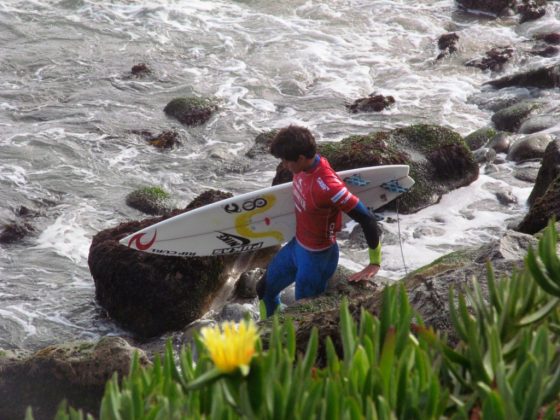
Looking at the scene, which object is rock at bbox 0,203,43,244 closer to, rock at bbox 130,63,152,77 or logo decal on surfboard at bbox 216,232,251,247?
logo decal on surfboard at bbox 216,232,251,247

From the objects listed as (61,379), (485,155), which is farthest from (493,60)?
(61,379)

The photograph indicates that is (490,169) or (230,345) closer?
(230,345)

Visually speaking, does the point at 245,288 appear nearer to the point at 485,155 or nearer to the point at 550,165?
the point at 550,165

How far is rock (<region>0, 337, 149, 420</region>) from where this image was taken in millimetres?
4855

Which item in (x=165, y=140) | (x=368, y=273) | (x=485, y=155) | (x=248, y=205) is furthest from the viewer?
(x=165, y=140)

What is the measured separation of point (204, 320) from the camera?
7578mm

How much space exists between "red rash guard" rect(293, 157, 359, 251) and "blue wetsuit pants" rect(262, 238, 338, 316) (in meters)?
0.07

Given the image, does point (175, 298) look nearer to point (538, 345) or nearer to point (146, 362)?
point (146, 362)

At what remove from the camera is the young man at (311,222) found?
5914 millimetres

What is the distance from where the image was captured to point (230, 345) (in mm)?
1967

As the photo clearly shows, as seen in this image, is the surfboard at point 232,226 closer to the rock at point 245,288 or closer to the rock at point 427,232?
the rock at point 245,288

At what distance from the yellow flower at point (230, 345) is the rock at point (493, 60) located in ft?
44.4

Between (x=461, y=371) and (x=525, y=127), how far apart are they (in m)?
9.81

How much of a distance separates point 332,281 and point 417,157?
355 cm
